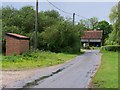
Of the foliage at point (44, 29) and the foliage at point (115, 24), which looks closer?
the foliage at point (44, 29)

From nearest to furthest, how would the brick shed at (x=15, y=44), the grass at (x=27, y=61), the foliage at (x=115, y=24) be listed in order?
the grass at (x=27, y=61) < the brick shed at (x=15, y=44) < the foliage at (x=115, y=24)

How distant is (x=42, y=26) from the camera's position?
1969 inches

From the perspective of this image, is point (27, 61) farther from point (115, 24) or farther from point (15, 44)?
point (115, 24)

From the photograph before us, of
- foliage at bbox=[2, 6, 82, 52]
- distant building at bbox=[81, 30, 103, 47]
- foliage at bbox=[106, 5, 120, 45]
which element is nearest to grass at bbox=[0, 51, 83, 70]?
foliage at bbox=[2, 6, 82, 52]

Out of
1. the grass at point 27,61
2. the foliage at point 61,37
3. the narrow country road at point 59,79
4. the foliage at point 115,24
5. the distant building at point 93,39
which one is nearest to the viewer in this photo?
the narrow country road at point 59,79

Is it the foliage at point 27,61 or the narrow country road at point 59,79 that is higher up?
the foliage at point 27,61

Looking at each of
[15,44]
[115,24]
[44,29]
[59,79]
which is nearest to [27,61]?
[15,44]

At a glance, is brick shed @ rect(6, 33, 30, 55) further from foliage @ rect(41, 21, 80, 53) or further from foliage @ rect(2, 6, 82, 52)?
foliage @ rect(41, 21, 80, 53)

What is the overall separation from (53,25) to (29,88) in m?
36.7

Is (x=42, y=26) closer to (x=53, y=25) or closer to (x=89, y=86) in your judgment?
(x=53, y=25)

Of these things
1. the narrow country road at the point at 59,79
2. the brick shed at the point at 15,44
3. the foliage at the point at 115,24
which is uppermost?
the foliage at the point at 115,24

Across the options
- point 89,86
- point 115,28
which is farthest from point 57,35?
point 89,86

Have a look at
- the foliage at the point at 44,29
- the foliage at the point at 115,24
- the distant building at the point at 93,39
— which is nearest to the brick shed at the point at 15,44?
the foliage at the point at 44,29

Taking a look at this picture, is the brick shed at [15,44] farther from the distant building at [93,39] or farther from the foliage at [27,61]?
the distant building at [93,39]
